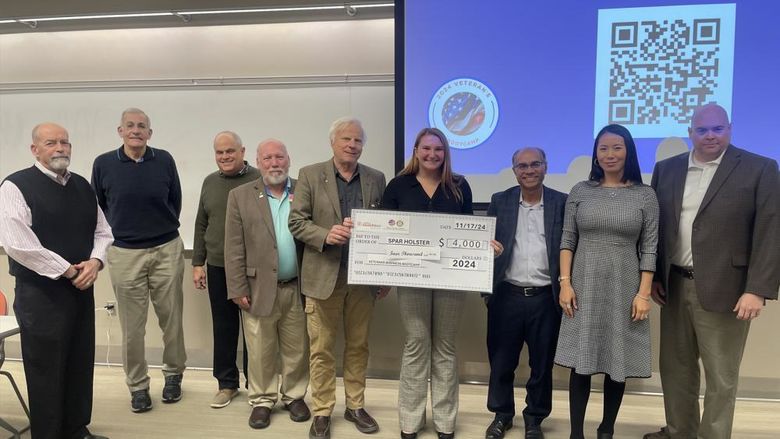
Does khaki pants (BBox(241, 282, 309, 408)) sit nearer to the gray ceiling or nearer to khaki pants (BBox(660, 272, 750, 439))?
khaki pants (BBox(660, 272, 750, 439))

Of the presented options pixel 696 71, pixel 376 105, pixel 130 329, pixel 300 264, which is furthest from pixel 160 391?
pixel 696 71

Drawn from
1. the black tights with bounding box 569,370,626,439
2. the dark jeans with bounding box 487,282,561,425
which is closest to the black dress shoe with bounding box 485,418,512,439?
the dark jeans with bounding box 487,282,561,425

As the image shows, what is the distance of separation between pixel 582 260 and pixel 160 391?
2880 millimetres

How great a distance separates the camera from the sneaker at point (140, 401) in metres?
3.02

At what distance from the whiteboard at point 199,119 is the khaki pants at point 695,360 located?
6.86ft

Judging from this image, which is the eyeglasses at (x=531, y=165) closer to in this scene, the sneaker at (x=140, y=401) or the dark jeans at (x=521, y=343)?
the dark jeans at (x=521, y=343)

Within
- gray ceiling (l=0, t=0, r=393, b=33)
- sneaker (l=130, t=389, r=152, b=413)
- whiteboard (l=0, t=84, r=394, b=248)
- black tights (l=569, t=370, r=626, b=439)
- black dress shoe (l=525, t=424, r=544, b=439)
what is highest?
gray ceiling (l=0, t=0, r=393, b=33)

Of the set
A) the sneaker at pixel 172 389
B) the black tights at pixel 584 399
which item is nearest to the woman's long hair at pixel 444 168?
the black tights at pixel 584 399

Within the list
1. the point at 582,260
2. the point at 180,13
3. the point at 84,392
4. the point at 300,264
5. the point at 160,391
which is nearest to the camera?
the point at 582,260

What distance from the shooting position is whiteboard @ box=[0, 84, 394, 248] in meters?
3.69

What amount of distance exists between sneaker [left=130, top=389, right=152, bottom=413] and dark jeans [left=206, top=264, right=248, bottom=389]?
42 cm

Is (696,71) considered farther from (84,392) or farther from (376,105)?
(84,392)

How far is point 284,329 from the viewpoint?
111 inches

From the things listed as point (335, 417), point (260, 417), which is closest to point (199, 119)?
point (260, 417)
